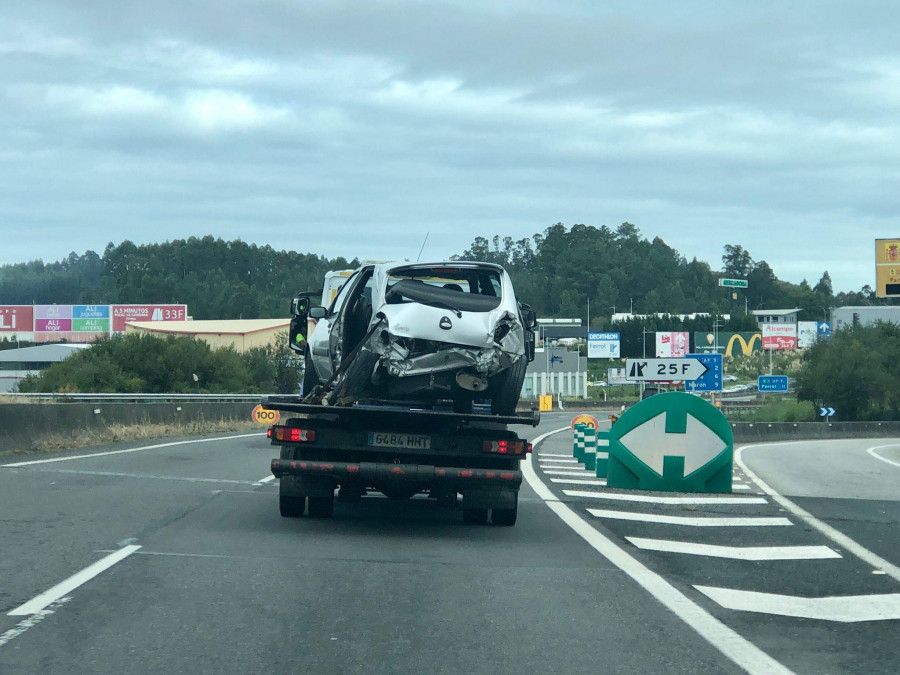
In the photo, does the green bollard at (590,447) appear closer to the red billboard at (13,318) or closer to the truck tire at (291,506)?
the truck tire at (291,506)

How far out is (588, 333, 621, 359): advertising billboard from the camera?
10319cm

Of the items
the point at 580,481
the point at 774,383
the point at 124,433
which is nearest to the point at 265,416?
the point at 124,433

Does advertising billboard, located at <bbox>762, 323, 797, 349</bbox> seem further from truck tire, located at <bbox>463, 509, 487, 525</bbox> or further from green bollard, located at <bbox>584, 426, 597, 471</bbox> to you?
truck tire, located at <bbox>463, 509, 487, 525</bbox>

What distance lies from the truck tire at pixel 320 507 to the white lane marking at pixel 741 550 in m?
3.10

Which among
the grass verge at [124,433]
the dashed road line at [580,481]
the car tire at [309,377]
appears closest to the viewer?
the car tire at [309,377]

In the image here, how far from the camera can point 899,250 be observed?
1666 inches

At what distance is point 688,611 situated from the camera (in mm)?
7262

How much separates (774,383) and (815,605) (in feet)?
208

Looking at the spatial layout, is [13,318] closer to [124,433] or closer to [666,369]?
[124,433]

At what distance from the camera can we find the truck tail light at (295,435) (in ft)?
35.6

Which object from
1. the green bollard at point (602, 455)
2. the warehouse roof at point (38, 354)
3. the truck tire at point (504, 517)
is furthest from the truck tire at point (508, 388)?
the warehouse roof at point (38, 354)

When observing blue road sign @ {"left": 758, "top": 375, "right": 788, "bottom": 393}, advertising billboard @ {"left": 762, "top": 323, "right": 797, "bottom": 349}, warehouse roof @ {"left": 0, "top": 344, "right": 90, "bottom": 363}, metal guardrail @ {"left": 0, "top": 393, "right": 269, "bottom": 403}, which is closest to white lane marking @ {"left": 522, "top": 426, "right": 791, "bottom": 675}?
metal guardrail @ {"left": 0, "top": 393, "right": 269, "bottom": 403}

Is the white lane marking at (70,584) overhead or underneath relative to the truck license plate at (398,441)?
underneath

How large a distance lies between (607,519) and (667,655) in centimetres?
638
